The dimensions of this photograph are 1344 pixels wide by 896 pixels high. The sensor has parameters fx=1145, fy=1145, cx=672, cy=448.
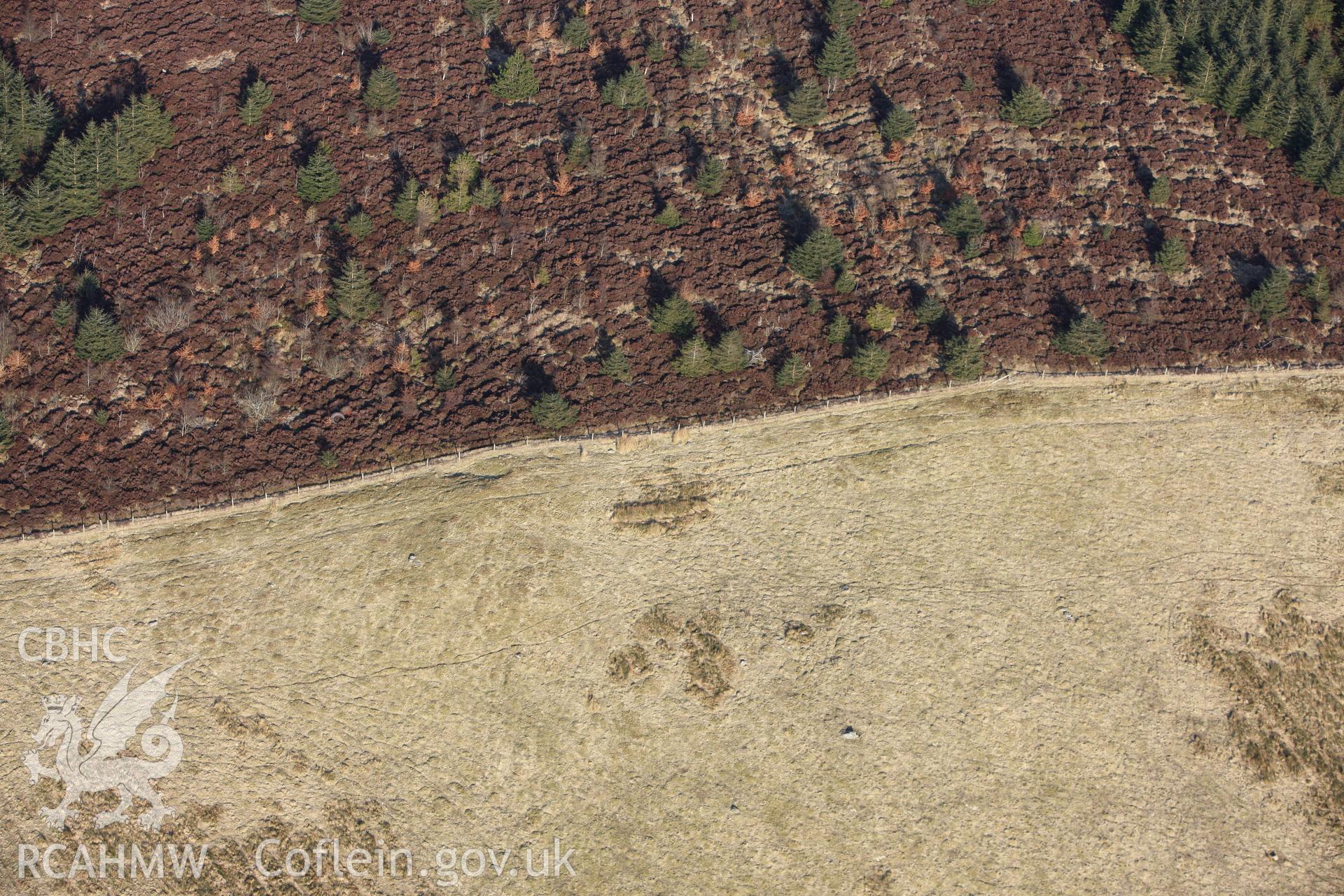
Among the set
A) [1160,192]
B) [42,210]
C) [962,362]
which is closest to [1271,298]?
[1160,192]

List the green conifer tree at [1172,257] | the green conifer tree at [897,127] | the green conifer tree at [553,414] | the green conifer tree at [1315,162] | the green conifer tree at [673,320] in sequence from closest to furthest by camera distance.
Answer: the green conifer tree at [553,414] → the green conifer tree at [673,320] → the green conifer tree at [1172,257] → the green conifer tree at [1315,162] → the green conifer tree at [897,127]

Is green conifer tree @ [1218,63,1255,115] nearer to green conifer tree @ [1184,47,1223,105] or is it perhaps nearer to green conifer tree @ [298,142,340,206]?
green conifer tree @ [1184,47,1223,105]

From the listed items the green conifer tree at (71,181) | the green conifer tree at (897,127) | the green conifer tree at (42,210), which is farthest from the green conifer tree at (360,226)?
the green conifer tree at (897,127)

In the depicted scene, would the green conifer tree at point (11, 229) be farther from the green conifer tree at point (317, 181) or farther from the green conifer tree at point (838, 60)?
the green conifer tree at point (838, 60)

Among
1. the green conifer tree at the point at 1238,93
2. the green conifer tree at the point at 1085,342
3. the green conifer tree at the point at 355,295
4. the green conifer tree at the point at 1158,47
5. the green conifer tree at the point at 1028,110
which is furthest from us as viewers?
the green conifer tree at the point at 1158,47

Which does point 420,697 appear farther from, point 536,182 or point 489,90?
point 489,90

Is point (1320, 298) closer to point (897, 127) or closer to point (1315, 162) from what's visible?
point (1315, 162)
